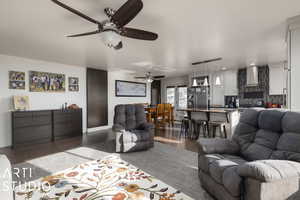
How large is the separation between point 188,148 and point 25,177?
3.11 meters

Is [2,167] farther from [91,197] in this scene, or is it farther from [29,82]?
[29,82]

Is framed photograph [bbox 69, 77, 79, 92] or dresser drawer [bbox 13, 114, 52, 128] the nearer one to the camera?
dresser drawer [bbox 13, 114, 52, 128]

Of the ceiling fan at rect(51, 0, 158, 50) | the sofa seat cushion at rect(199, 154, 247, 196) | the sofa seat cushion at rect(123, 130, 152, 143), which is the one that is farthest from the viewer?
the sofa seat cushion at rect(123, 130, 152, 143)

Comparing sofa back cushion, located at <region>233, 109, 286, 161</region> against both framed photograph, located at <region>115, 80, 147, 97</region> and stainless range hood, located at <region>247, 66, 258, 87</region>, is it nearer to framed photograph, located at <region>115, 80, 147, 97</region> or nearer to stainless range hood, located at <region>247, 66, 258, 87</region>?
stainless range hood, located at <region>247, 66, 258, 87</region>

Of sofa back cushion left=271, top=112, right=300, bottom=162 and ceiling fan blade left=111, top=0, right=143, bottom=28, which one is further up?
A: ceiling fan blade left=111, top=0, right=143, bottom=28

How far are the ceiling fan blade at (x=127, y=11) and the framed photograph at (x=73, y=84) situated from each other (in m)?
4.11

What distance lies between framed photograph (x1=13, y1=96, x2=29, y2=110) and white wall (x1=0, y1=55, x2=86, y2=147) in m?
0.16

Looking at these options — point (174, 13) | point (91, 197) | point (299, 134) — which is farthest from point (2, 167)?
point (299, 134)

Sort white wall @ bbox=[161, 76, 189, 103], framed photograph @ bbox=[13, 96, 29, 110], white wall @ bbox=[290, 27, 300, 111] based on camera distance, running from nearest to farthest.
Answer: white wall @ bbox=[290, 27, 300, 111]
framed photograph @ bbox=[13, 96, 29, 110]
white wall @ bbox=[161, 76, 189, 103]

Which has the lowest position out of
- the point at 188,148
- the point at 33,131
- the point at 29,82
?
the point at 188,148

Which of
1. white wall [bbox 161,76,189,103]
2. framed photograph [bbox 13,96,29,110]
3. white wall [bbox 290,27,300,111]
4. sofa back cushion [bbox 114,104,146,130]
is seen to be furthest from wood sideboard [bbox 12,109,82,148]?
white wall [bbox 290,27,300,111]

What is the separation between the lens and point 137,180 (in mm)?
2178

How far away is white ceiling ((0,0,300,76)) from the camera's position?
191cm

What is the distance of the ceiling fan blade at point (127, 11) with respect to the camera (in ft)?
4.65
